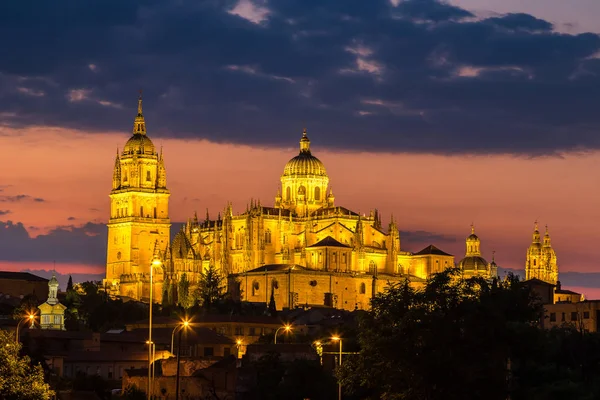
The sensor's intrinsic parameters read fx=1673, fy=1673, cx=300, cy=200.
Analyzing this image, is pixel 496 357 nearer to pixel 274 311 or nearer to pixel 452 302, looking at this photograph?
pixel 452 302

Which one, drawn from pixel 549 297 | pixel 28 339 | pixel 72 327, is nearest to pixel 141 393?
pixel 28 339

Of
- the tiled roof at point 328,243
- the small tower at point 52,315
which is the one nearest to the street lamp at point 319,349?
the small tower at point 52,315

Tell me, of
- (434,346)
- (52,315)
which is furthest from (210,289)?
(434,346)

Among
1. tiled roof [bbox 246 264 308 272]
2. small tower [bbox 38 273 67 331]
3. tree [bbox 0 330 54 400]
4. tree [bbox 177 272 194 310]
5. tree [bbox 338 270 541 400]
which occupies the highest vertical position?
tiled roof [bbox 246 264 308 272]

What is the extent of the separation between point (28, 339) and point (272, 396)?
70.0 ft

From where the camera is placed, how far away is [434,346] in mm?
73750

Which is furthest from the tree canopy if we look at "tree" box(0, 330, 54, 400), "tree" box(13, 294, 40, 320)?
"tree" box(13, 294, 40, 320)

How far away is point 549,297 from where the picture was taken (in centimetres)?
17812

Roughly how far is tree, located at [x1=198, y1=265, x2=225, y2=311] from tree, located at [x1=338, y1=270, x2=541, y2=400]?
9921cm

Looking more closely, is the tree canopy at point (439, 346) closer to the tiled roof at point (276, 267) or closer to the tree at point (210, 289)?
the tree at point (210, 289)

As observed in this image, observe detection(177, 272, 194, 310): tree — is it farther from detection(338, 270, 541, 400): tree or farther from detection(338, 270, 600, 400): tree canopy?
detection(338, 270, 541, 400): tree

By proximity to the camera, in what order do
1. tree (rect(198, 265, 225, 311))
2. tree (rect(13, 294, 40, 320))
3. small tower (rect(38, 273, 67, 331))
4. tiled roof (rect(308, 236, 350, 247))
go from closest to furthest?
small tower (rect(38, 273, 67, 331))
tree (rect(13, 294, 40, 320))
tree (rect(198, 265, 225, 311))
tiled roof (rect(308, 236, 350, 247))

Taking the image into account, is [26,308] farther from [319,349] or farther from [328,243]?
[319,349]

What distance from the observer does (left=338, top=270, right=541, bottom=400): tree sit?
7294cm
